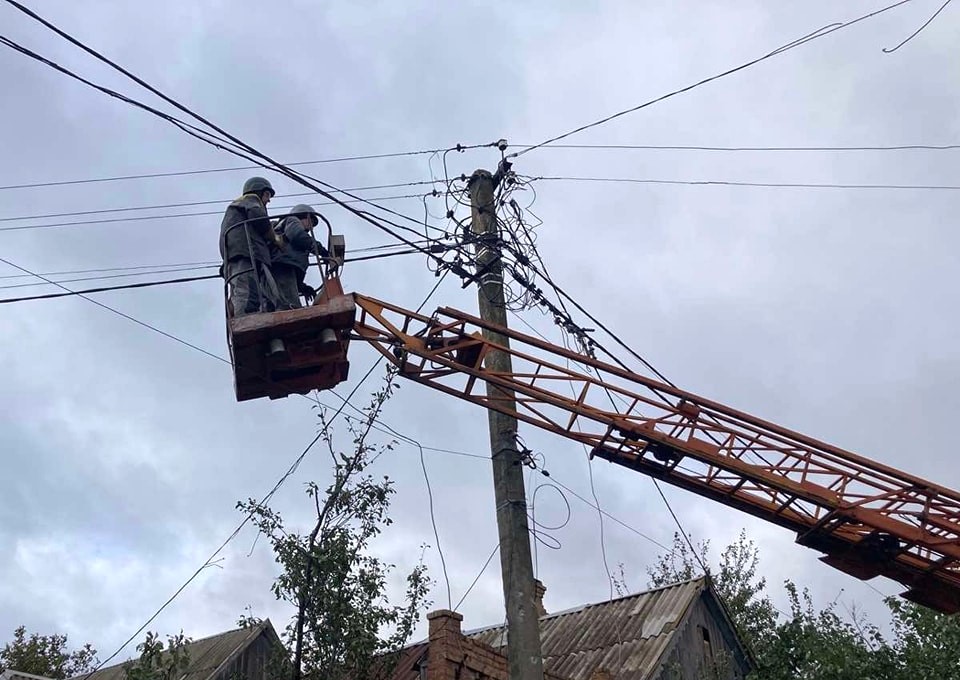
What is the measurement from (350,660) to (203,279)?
396 centimetres

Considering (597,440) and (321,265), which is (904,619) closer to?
(597,440)

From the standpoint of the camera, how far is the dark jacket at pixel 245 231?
912 centimetres

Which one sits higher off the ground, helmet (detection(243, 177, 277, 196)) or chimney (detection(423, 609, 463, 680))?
helmet (detection(243, 177, 277, 196))

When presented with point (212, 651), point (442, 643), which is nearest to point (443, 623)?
point (442, 643)

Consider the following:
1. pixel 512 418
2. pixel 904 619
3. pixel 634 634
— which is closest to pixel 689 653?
pixel 634 634

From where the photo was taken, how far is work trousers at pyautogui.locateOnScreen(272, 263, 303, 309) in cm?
927

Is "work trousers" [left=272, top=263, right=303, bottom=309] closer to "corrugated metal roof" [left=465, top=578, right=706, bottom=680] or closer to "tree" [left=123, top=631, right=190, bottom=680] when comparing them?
"tree" [left=123, top=631, right=190, bottom=680]

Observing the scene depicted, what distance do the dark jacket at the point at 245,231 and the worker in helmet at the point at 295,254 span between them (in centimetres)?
17

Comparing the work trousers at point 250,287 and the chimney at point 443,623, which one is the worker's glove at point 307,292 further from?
the chimney at point 443,623

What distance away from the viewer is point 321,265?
9.35m

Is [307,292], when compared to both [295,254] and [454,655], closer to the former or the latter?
[295,254]

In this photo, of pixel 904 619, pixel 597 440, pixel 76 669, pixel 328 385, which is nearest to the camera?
pixel 328 385

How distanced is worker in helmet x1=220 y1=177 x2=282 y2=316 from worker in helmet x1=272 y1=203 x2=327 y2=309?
108mm

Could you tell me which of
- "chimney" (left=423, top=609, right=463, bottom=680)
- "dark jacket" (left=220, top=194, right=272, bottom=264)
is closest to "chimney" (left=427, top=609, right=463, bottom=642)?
"chimney" (left=423, top=609, right=463, bottom=680)
